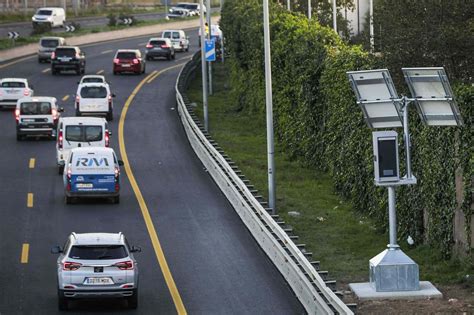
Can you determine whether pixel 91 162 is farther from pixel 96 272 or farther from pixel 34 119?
pixel 34 119

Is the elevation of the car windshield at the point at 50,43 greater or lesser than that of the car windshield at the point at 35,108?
greater

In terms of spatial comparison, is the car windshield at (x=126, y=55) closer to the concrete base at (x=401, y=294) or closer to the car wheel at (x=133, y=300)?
the car wheel at (x=133, y=300)

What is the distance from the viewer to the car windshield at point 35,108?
57.0 metres

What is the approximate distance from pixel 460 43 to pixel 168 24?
294 ft

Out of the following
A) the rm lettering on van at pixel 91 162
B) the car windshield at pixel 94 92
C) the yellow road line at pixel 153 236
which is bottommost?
the yellow road line at pixel 153 236

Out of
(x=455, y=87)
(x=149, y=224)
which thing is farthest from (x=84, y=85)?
(x=455, y=87)

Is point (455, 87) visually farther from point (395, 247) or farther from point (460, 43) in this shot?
point (460, 43)

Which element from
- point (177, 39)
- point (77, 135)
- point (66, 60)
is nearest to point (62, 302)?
point (77, 135)

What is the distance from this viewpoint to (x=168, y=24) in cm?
12825

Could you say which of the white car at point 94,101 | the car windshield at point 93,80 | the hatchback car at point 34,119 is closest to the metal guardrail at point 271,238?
the hatchback car at point 34,119

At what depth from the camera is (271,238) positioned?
33344 millimetres

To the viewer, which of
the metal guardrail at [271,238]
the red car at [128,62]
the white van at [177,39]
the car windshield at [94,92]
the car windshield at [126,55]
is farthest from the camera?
the white van at [177,39]

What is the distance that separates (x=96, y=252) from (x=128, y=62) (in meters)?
57.8

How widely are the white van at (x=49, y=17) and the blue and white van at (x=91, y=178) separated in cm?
7733
